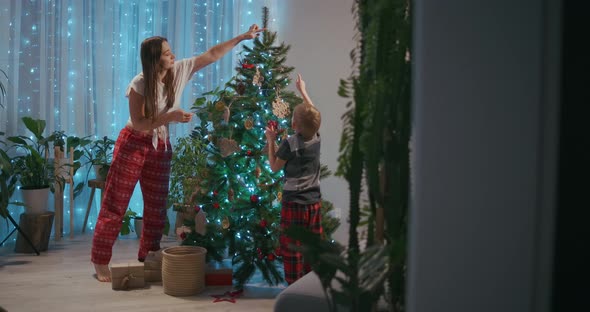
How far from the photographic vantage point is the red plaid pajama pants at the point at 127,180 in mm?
3574

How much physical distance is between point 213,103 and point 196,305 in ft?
3.90

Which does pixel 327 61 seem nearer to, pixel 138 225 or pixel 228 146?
pixel 228 146

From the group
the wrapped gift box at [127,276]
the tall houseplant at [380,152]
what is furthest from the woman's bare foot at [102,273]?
the tall houseplant at [380,152]

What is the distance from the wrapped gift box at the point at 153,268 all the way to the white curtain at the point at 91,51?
1719mm

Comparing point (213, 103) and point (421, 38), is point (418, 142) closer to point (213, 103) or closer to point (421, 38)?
point (421, 38)

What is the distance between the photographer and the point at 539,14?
0.64 m

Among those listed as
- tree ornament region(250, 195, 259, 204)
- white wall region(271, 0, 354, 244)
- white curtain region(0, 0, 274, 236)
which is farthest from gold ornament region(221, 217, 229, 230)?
white curtain region(0, 0, 274, 236)

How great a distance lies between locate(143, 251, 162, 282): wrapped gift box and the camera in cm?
359

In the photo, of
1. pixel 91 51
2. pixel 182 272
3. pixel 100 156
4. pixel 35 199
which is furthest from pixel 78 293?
pixel 91 51

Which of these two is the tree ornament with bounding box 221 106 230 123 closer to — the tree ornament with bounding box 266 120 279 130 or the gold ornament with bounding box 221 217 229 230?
the tree ornament with bounding box 266 120 279 130

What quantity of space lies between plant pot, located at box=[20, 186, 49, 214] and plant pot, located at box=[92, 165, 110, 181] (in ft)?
1.61

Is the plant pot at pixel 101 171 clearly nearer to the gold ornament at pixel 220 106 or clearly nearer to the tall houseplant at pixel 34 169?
the tall houseplant at pixel 34 169

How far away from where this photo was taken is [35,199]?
432 centimetres

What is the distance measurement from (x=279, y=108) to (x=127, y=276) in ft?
4.45
